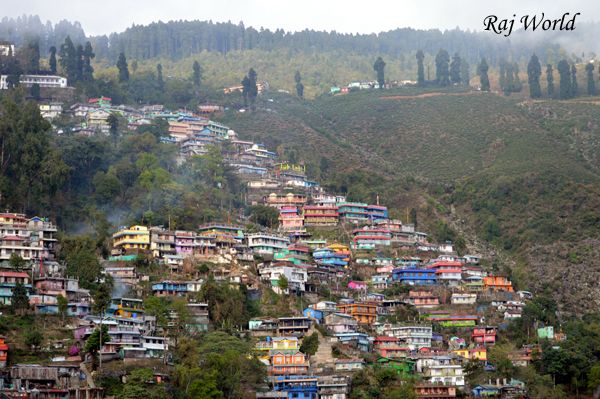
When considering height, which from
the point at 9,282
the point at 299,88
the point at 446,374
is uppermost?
the point at 299,88

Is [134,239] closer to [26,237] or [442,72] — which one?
[26,237]

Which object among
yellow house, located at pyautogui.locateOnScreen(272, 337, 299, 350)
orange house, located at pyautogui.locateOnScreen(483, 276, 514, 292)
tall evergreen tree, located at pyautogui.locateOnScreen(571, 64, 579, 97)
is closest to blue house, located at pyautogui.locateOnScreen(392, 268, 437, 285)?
orange house, located at pyautogui.locateOnScreen(483, 276, 514, 292)

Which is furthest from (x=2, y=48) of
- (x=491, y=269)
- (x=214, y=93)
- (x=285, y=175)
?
(x=491, y=269)

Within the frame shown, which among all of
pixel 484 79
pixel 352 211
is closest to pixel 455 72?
pixel 484 79

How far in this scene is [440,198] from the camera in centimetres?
11638

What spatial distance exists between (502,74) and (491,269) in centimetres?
6837

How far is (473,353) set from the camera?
81.6 meters

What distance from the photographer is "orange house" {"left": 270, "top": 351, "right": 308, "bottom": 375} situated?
75.6 metres

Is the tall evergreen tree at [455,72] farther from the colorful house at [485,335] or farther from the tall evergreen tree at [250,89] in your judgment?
the colorful house at [485,335]

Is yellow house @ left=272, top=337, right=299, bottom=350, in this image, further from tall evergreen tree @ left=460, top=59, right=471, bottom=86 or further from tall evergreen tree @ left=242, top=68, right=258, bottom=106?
tall evergreen tree @ left=460, top=59, right=471, bottom=86

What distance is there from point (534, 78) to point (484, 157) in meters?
26.4

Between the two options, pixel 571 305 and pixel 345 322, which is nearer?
pixel 345 322

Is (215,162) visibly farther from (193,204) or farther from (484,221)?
(484,221)

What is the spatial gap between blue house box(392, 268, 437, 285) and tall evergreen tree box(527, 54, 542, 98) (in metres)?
63.7
